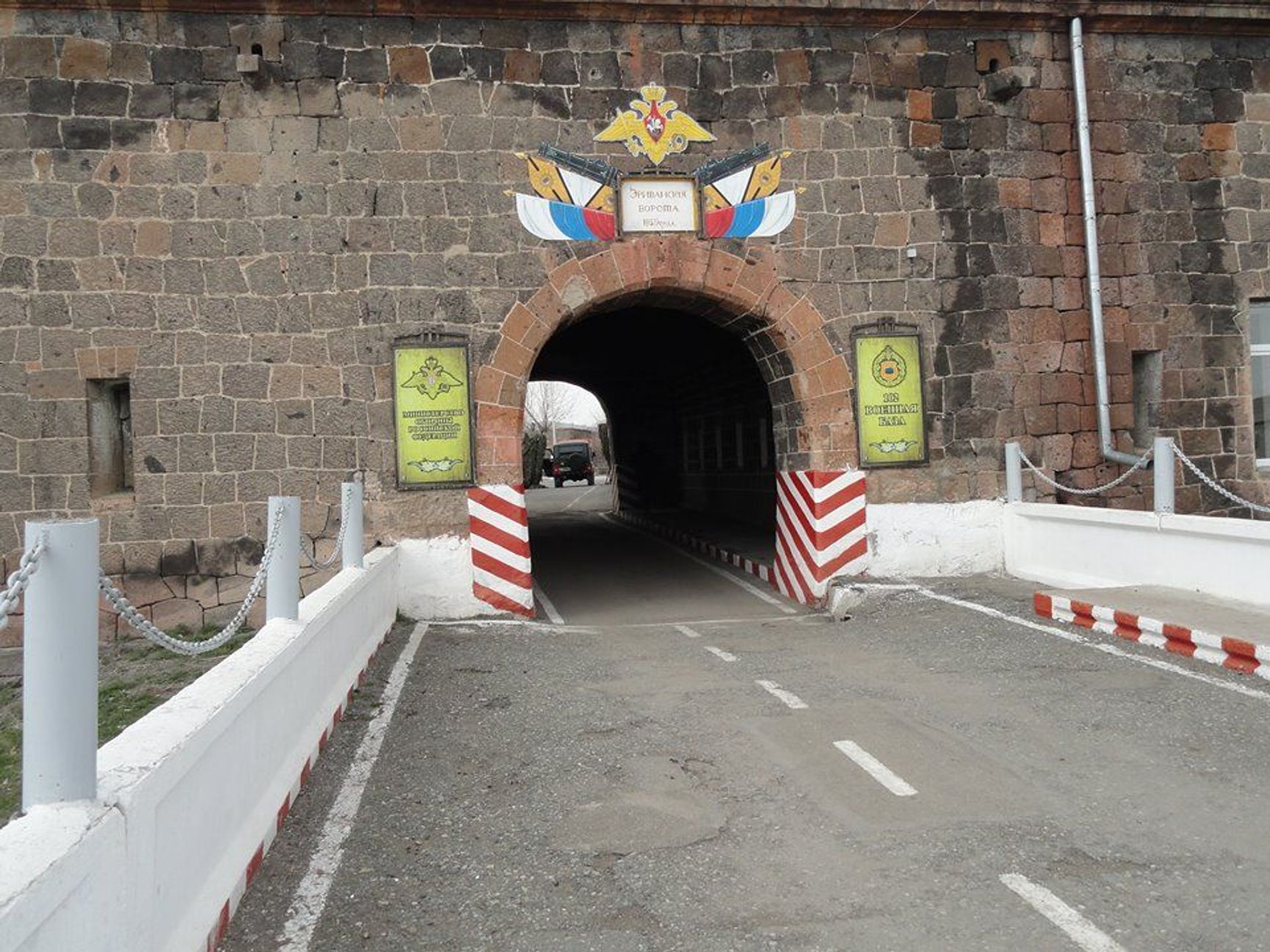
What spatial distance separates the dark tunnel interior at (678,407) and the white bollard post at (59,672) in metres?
9.95

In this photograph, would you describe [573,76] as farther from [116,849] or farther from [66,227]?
[116,849]

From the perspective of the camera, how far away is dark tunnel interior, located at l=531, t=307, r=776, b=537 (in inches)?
601

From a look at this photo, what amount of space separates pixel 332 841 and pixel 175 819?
113 centimetres

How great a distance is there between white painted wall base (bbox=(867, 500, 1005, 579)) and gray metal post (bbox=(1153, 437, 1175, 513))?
205 centimetres

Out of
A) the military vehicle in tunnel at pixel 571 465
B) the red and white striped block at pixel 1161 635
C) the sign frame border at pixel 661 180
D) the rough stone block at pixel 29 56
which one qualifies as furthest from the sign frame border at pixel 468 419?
the military vehicle in tunnel at pixel 571 465

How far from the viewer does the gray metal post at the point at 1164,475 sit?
26.9 ft

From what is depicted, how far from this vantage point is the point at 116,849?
2439 millimetres

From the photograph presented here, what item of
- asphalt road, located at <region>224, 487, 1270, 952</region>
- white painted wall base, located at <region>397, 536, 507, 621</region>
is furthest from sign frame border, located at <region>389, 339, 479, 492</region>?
asphalt road, located at <region>224, 487, 1270, 952</region>

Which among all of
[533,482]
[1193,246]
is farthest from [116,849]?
[533,482]

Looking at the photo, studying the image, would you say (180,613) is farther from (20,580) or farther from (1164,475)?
(1164,475)

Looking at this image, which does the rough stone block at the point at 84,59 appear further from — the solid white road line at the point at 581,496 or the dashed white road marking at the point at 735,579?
the solid white road line at the point at 581,496

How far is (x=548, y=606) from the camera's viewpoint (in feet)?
33.9

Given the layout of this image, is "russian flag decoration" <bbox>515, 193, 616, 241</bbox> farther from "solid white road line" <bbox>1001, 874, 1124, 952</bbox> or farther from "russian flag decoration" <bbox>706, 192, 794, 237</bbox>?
"solid white road line" <bbox>1001, 874, 1124, 952</bbox>

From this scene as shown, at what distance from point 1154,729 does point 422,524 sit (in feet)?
20.8
